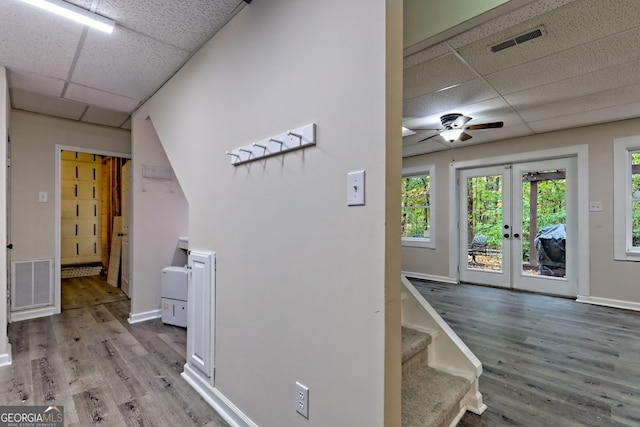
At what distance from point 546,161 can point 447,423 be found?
4382 millimetres

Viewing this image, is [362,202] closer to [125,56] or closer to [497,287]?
[125,56]

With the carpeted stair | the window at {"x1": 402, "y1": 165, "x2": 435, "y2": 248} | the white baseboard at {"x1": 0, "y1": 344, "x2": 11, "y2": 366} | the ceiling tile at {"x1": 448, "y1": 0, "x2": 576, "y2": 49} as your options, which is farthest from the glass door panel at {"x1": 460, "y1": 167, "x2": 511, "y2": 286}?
the white baseboard at {"x1": 0, "y1": 344, "x2": 11, "y2": 366}

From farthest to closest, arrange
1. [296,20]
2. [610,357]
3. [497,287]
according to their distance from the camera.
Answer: [497,287] → [610,357] → [296,20]

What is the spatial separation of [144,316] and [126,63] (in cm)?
259

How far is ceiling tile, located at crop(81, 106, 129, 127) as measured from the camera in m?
3.50

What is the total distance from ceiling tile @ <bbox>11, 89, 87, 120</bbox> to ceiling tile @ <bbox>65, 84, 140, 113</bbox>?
256mm

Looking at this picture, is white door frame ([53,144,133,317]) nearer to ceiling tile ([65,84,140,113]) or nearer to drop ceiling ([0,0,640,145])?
drop ceiling ([0,0,640,145])

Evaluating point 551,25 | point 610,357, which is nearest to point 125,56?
point 551,25

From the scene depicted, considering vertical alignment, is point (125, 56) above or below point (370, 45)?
above

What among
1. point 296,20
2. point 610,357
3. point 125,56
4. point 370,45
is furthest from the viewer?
point 610,357

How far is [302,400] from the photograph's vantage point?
1.31m

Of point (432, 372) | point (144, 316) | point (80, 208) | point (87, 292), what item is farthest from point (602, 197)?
point (80, 208)

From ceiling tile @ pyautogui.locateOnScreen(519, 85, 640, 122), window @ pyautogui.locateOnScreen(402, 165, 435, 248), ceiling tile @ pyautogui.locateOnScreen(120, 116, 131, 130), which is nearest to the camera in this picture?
ceiling tile @ pyautogui.locateOnScreen(519, 85, 640, 122)

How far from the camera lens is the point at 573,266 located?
4273mm
